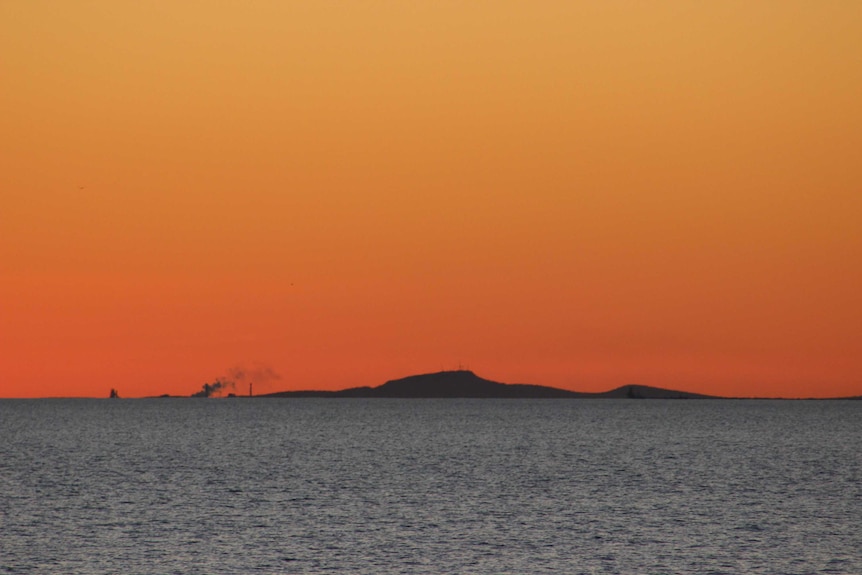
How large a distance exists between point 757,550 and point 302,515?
3155cm

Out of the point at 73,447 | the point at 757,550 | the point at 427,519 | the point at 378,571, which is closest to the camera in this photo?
the point at 378,571

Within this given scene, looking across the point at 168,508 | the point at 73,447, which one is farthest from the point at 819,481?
the point at 73,447

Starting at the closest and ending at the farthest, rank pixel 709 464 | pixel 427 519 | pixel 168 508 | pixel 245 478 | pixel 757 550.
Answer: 1. pixel 757 550
2. pixel 427 519
3. pixel 168 508
4. pixel 245 478
5. pixel 709 464

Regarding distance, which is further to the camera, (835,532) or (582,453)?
(582,453)

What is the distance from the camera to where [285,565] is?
206 feet

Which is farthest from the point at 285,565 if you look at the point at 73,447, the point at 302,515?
the point at 73,447

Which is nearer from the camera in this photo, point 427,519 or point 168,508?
point 427,519

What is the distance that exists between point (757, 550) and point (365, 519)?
26.6 meters

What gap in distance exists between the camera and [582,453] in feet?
516

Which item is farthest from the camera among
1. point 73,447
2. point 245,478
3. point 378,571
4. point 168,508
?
point 73,447

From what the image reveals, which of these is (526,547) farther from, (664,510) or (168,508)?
(168,508)

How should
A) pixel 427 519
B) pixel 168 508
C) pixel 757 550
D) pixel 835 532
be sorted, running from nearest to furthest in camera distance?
pixel 757 550 < pixel 835 532 < pixel 427 519 < pixel 168 508

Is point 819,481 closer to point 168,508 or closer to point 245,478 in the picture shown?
point 245,478

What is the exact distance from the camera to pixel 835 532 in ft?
249
